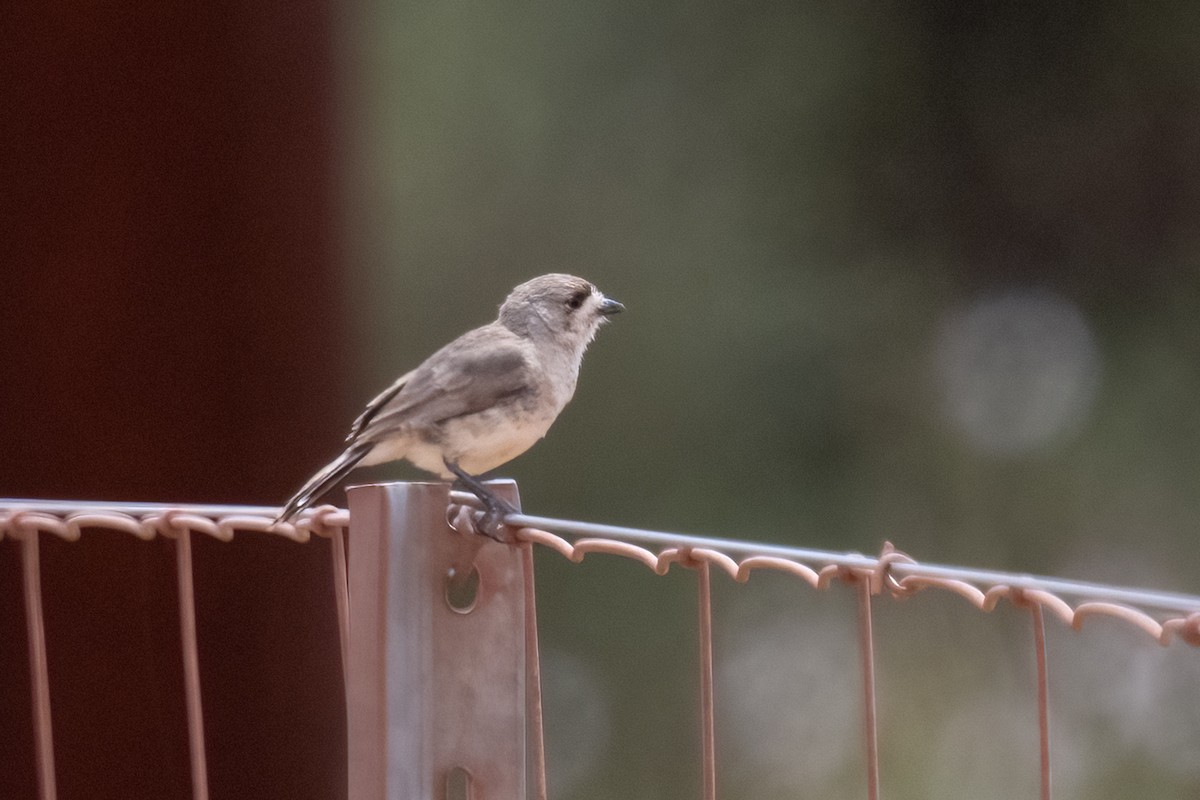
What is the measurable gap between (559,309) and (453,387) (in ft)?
1.72

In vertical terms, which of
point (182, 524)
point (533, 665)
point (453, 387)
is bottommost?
point (533, 665)

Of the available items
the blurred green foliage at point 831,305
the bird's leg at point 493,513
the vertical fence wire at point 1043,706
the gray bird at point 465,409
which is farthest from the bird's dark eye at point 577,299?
the vertical fence wire at point 1043,706

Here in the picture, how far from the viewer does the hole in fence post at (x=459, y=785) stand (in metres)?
1.28

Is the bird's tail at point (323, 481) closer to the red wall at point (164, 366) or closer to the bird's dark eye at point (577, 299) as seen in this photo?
the bird's dark eye at point (577, 299)

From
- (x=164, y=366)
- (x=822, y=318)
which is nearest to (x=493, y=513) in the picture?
(x=164, y=366)

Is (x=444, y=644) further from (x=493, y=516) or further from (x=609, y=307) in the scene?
(x=609, y=307)

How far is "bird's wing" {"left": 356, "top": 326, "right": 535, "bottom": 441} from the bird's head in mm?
269

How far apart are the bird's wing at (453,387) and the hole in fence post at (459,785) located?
1007 mm

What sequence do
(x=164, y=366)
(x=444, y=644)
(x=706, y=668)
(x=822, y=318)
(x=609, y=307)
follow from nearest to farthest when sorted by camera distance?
1. (x=706, y=668)
2. (x=444, y=644)
3. (x=609, y=307)
4. (x=164, y=366)
5. (x=822, y=318)

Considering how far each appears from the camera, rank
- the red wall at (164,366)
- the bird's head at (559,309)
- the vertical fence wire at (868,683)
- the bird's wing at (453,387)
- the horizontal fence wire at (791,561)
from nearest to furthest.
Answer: the horizontal fence wire at (791,561)
the vertical fence wire at (868,683)
the bird's wing at (453,387)
the bird's head at (559,309)
the red wall at (164,366)

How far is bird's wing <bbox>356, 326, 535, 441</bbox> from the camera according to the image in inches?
89.2

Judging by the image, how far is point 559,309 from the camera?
2.78 metres

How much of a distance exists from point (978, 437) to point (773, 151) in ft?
4.32

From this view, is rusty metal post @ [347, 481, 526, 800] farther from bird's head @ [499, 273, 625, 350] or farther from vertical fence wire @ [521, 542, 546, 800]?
bird's head @ [499, 273, 625, 350]
